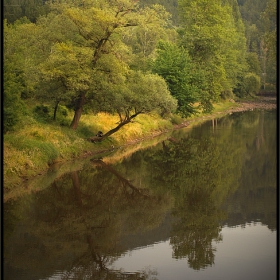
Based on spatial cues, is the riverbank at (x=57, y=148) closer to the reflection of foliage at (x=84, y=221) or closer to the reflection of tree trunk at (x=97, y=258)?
the reflection of foliage at (x=84, y=221)

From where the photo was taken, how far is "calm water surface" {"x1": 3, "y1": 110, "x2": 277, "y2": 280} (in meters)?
15.8

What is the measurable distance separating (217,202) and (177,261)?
736 cm

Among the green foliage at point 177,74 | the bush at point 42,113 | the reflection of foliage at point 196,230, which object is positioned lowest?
the reflection of foliage at point 196,230

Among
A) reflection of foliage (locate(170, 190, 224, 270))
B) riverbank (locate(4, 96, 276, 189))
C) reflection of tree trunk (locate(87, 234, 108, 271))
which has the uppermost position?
riverbank (locate(4, 96, 276, 189))

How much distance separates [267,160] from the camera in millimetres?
33594

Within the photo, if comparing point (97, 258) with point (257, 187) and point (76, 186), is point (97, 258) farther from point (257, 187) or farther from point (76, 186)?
point (257, 187)

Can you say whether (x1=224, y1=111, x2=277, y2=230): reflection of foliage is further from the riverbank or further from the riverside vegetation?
the riverbank

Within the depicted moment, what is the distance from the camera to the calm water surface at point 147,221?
1581cm

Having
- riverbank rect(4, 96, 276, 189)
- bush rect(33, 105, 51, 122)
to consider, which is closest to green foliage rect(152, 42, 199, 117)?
riverbank rect(4, 96, 276, 189)

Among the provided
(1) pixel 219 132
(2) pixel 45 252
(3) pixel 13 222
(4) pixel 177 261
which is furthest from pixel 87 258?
(1) pixel 219 132

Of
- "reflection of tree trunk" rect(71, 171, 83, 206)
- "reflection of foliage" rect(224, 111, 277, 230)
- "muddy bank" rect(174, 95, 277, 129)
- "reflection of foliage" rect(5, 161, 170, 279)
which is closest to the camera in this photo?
"reflection of foliage" rect(5, 161, 170, 279)

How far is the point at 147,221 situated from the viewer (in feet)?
67.1

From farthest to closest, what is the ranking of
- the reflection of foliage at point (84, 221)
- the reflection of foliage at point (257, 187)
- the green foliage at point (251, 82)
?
the green foliage at point (251, 82)
the reflection of foliage at point (257, 187)
the reflection of foliage at point (84, 221)

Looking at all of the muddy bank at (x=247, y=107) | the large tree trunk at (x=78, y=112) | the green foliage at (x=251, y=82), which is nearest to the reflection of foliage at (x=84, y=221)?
the large tree trunk at (x=78, y=112)
